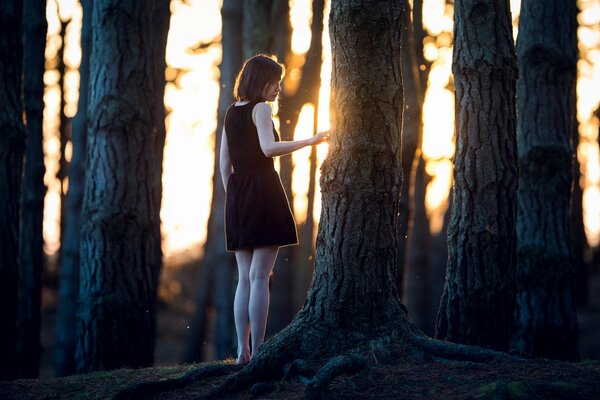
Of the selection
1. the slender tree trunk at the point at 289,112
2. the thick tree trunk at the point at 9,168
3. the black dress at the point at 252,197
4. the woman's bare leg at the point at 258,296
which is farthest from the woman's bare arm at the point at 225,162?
the slender tree trunk at the point at 289,112

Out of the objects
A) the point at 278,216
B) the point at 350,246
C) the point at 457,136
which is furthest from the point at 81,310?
the point at 457,136

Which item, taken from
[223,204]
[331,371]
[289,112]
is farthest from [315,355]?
[223,204]

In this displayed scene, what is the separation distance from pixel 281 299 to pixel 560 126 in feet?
19.8

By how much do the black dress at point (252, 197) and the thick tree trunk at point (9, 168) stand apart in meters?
2.63

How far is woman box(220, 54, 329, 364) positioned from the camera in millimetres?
5848

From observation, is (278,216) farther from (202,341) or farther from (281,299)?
(202,341)

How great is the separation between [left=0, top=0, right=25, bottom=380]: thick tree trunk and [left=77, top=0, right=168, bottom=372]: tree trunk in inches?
26.6

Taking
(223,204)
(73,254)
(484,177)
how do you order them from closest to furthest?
(484,177)
(73,254)
(223,204)

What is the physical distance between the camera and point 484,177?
6715 millimetres

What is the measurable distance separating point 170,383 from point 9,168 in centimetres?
318

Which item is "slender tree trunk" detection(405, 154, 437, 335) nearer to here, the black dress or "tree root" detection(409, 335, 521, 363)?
the black dress

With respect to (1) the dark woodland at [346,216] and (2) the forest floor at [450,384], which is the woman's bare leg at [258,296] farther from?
(2) the forest floor at [450,384]

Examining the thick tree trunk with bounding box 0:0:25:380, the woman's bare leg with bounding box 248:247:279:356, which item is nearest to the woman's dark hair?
the woman's bare leg with bounding box 248:247:279:356

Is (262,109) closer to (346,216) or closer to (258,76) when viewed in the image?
(258,76)
